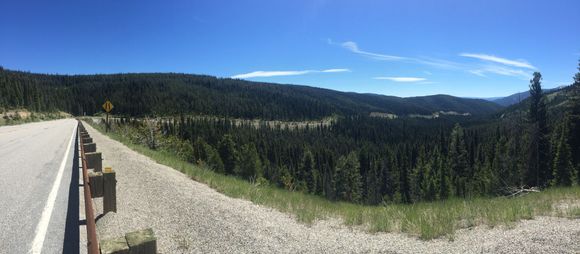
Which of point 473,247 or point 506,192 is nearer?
point 473,247

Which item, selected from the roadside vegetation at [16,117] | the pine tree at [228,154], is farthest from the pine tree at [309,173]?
the roadside vegetation at [16,117]

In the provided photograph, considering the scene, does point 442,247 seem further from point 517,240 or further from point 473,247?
point 517,240

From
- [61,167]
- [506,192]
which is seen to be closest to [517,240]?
[506,192]

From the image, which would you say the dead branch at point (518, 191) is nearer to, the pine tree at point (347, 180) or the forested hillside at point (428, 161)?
the forested hillside at point (428, 161)

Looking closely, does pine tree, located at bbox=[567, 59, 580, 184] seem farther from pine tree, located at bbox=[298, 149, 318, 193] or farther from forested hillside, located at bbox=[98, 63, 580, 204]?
pine tree, located at bbox=[298, 149, 318, 193]

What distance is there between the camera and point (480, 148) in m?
84.9

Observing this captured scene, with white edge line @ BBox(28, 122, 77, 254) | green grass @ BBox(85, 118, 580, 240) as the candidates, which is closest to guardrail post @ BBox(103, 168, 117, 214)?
white edge line @ BBox(28, 122, 77, 254)

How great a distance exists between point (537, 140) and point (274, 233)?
4282cm

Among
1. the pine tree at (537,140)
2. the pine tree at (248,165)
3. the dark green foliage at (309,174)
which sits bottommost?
the dark green foliage at (309,174)

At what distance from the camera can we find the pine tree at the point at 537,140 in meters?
37.2

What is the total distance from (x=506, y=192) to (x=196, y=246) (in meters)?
13.7

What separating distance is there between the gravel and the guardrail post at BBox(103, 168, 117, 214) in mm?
259

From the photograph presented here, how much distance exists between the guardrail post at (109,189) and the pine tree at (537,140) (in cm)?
4205

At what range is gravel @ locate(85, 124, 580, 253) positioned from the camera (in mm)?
4707
